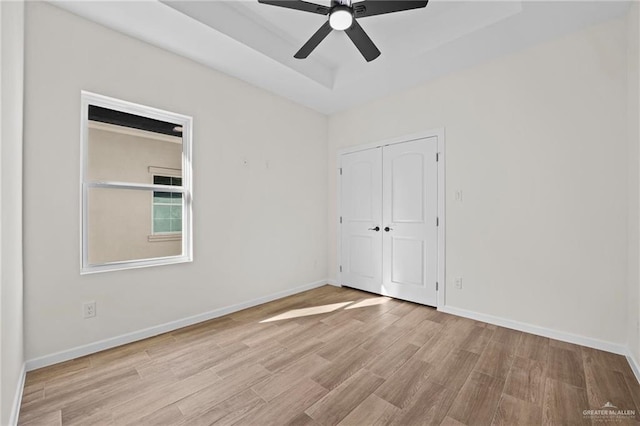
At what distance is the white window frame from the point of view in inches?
94.7

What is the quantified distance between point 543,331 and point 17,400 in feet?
13.5

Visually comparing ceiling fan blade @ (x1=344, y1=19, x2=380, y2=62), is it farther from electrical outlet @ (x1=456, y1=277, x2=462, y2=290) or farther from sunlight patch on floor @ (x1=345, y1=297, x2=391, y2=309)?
sunlight patch on floor @ (x1=345, y1=297, x2=391, y2=309)

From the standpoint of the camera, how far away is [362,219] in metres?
4.24

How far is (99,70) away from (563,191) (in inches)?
170

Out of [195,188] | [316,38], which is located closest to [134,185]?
[195,188]

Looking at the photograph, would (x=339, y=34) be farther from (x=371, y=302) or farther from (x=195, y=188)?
(x=371, y=302)

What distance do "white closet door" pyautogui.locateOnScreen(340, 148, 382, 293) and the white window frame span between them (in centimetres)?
230

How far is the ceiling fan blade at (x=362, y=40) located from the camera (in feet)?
7.20

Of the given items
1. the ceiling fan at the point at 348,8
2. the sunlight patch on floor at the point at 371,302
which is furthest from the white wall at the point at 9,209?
the sunlight patch on floor at the point at 371,302

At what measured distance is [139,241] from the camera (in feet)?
9.10

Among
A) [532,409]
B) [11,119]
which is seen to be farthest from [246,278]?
[532,409]

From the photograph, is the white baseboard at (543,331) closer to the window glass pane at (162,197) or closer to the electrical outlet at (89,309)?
the window glass pane at (162,197)

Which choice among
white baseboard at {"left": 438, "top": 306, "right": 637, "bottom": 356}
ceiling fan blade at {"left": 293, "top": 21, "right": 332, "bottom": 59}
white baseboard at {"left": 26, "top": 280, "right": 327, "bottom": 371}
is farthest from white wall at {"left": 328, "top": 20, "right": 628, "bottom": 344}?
white baseboard at {"left": 26, "top": 280, "right": 327, "bottom": 371}

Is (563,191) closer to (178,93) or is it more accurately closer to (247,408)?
(247,408)
